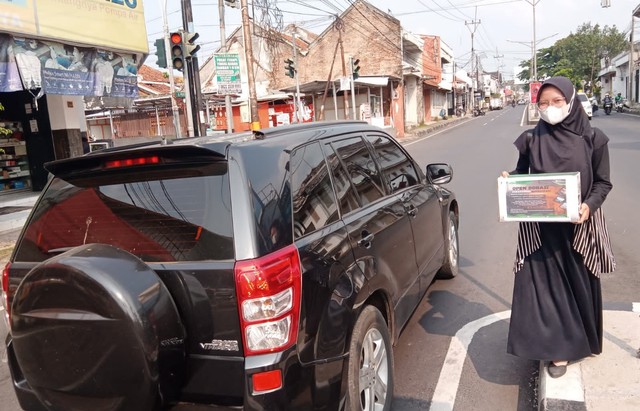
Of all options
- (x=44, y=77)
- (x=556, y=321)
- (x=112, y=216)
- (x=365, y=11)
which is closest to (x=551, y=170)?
(x=556, y=321)

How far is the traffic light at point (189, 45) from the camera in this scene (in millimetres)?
12102

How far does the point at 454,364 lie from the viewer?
11.7 ft

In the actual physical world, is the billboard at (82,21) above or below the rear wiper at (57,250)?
above

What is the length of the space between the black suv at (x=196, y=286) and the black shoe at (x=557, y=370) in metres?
1.06

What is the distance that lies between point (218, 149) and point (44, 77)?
9.40m

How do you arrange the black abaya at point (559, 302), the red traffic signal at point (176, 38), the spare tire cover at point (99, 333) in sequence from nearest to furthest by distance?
the spare tire cover at point (99, 333) < the black abaya at point (559, 302) < the red traffic signal at point (176, 38)

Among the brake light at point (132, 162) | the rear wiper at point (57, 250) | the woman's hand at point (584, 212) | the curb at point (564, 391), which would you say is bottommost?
the curb at point (564, 391)

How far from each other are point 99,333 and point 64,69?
10.1 m

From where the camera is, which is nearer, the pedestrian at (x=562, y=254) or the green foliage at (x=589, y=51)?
the pedestrian at (x=562, y=254)

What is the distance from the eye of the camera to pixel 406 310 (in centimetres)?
351

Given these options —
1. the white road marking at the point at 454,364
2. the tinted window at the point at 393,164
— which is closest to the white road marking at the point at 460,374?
the white road marking at the point at 454,364

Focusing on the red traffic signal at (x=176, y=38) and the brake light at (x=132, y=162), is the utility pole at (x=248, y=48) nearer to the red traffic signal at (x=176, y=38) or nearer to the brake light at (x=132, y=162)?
the red traffic signal at (x=176, y=38)

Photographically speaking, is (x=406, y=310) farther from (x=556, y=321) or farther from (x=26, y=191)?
(x=26, y=191)

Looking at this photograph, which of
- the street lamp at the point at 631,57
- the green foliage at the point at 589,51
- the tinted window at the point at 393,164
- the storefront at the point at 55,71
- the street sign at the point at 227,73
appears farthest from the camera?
the green foliage at the point at 589,51
